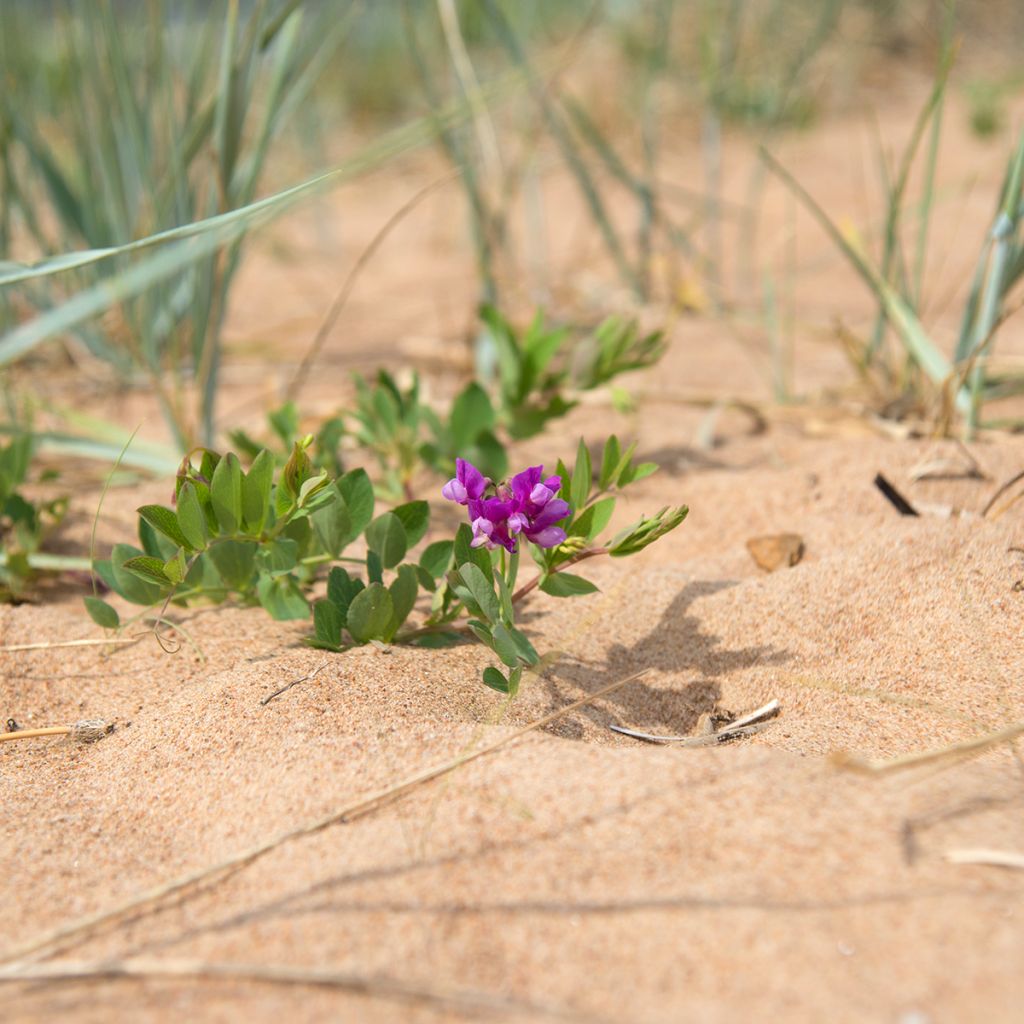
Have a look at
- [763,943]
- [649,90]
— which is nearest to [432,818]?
[763,943]

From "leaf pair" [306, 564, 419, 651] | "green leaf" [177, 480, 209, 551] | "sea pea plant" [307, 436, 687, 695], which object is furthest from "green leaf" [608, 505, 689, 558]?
"green leaf" [177, 480, 209, 551]

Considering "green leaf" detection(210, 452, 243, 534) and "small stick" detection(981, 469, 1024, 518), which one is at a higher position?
"green leaf" detection(210, 452, 243, 534)

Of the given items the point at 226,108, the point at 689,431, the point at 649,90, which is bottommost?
the point at 689,431

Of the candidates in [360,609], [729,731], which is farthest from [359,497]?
[729,731]

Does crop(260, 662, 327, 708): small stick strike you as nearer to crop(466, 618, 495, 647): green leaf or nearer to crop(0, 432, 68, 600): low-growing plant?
crop(466, 618, 495, 647): green leaf

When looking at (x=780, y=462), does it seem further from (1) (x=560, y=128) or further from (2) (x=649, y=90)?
(2) (x=649, y=90)

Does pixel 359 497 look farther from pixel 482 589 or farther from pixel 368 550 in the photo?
pixel 482 589
